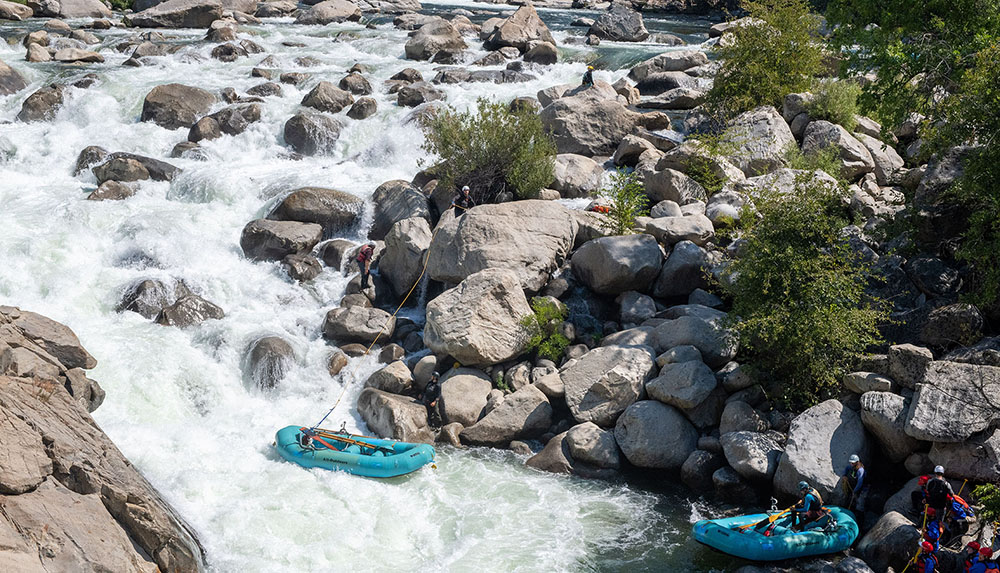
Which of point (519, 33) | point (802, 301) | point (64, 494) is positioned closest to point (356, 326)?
point (64, 494)

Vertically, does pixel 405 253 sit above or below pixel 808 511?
above

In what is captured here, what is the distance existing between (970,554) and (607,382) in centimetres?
551

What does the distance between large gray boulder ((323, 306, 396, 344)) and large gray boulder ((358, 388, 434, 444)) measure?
1655 mm

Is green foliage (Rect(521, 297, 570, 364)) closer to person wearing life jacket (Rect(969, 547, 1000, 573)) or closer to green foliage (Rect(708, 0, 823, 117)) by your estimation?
person wearing life jacket (Rect(969, 547, 1000, 573))

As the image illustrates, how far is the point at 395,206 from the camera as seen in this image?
18.1 m

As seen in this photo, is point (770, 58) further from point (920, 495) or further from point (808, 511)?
point (808, 511)

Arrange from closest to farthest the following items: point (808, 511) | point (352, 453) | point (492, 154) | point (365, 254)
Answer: point (808, 511), point (352, 453), point (365, 254), point (492, 154)

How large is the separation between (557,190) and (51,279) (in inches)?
414

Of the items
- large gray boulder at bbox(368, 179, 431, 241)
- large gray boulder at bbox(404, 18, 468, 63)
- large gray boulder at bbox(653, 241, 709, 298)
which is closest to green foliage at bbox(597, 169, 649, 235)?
large gray boulder at bbox(653, 241, 709, 298)

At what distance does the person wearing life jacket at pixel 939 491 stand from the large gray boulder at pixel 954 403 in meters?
0.71

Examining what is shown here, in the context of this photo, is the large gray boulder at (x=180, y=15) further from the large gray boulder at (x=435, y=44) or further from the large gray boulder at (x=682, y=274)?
the large gray boulder at (x=682, y=274)

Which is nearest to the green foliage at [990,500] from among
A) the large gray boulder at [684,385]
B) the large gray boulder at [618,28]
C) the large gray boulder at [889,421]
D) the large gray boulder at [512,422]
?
the large gray boulder at [889,421]

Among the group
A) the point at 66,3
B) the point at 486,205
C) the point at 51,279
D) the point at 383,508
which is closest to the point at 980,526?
the point at 383,508

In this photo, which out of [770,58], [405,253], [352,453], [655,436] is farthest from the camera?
[770,58]
